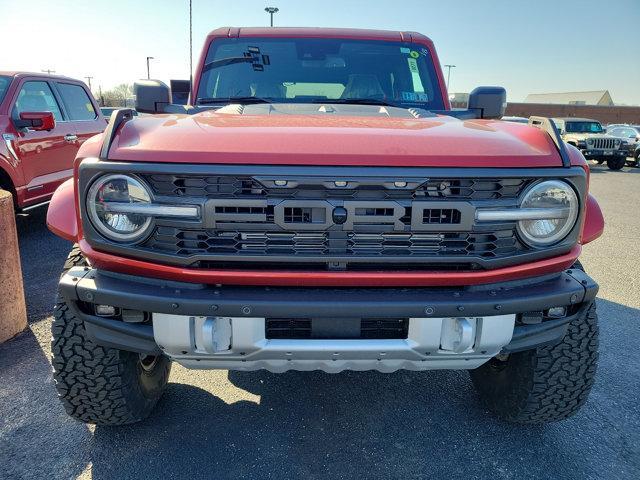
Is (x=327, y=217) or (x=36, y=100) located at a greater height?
(x=36, y=100)

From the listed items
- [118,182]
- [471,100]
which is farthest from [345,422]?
[471,100]

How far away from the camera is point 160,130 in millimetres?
1908

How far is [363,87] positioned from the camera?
3.28 m

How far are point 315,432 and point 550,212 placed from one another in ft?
4.80

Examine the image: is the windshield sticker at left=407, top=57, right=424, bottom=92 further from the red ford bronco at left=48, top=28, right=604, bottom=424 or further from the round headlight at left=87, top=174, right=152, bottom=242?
the round headlight at left=87, top=174, right=152, bottom=242

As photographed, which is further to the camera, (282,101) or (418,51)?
(418,51)

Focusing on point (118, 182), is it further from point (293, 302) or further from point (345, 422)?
point (345, 422)

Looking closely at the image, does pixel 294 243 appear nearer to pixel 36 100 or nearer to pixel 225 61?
pixel 225 61

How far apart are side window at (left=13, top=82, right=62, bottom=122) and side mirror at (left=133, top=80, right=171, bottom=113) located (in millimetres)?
2938

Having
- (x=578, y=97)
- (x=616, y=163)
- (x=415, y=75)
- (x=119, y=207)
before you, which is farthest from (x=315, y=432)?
(x=578, y=97)

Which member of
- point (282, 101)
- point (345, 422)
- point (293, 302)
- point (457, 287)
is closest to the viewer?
point (293, 302)

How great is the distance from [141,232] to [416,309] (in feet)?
3.33

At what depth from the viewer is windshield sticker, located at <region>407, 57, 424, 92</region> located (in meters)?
3.35

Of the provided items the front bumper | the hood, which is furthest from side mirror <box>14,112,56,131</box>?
the front bumper
